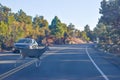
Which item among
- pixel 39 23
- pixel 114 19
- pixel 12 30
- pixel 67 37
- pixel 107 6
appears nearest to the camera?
pixel 114 19

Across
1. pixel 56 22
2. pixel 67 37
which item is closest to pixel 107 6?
pixel 56 22

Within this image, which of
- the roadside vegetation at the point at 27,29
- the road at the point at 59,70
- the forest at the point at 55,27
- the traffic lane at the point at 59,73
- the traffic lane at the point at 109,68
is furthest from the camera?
the roadside vegetation at the point at 27,29

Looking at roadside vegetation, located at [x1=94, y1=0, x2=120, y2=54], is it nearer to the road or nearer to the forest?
the forest

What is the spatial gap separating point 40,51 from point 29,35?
62.1m

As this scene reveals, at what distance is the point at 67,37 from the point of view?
486 feet

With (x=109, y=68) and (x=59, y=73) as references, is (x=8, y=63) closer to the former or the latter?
(x=109, y=68)

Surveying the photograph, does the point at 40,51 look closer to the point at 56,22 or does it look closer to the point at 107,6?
the point at 107,6

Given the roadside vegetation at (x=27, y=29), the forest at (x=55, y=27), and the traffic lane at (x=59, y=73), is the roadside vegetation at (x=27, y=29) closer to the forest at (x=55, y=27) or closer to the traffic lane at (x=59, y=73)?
the forest at (x=55, y=27)

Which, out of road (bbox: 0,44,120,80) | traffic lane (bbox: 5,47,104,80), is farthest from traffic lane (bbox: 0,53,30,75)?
traffic lane (bbox: 5,47,104,80)

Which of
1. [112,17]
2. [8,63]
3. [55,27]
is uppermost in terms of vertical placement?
[55,27]

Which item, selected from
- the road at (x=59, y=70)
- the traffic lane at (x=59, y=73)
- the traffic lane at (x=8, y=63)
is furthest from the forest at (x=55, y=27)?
the traffic lane at (x=59, y=73)

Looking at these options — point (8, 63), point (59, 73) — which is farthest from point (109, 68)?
point (8, 63)

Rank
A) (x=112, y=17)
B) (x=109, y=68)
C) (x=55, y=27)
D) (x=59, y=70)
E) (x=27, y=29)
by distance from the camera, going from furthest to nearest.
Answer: (x=55, y=27) < (x=27, y=29) < (x=112, y=17) < (x=109, y=68) < (x=59, y=70)

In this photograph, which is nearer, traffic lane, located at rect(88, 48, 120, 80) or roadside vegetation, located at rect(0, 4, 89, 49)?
traffic lane, located at rect(88, 48, 120, 80)
